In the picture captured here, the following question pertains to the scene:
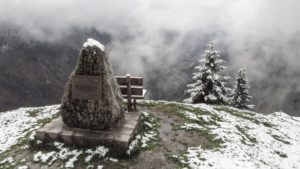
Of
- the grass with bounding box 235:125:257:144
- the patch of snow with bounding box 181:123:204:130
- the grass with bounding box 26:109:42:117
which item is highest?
the grass with bounding box 26:109:42:117

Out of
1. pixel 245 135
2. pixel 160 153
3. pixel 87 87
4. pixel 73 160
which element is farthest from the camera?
pixel 245 135

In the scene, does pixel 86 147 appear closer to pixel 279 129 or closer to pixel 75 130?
pixel 75 130

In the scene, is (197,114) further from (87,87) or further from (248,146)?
(87,87)

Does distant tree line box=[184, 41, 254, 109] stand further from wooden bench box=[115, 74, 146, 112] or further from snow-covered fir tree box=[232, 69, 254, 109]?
wooden bench box=[115, 74, 146, 112]

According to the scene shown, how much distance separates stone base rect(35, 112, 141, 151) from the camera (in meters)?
14.5

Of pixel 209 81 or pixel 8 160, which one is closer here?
pixel 8 160

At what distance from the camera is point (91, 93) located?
572 inches

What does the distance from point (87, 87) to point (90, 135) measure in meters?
2.28

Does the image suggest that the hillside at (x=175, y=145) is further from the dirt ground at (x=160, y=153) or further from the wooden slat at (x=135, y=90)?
the wooden slat at (x=135, y=90)

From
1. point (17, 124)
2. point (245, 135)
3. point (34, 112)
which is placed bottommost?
point (245, 135)

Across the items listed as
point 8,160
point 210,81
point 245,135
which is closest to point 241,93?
point 210,81

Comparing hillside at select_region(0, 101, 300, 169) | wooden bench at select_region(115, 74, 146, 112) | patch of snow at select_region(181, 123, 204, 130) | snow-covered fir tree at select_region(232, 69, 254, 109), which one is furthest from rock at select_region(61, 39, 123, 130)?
snow-covered fir tree at select_region(232, 69, 254, 109)

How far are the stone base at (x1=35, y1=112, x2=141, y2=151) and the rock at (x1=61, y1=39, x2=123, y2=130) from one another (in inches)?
14.6

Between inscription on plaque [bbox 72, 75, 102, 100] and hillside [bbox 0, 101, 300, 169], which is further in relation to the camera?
inscription on plaque [bbox 72, 75, 102, 100]
